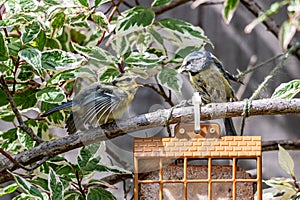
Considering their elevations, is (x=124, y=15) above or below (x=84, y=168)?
above

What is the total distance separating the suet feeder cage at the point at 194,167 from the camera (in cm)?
97

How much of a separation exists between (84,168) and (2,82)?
245 mm

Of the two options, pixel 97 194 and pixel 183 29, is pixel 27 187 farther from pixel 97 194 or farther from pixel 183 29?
pixel 183 29

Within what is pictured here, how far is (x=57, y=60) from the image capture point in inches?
48.4

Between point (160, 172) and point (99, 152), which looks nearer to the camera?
point (160, 172)

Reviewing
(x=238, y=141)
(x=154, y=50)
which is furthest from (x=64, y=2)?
(x=238, y=141)

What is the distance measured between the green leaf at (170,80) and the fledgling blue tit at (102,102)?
5.8 inches

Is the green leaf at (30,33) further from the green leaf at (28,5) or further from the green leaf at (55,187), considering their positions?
the green leaf at (55,187)

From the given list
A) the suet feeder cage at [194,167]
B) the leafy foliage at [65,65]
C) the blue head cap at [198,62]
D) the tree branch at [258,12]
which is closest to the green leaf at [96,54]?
the leafy foliage at [65,65]

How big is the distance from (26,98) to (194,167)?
1.65ft

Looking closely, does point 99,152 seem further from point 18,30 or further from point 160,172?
point 18,30

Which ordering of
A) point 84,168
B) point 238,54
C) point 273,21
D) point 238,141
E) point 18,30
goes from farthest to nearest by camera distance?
point 238,54, point 273,21, point 18,30, point 84,168, point 238,141

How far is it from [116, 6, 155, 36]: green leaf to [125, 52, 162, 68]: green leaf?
0.21 ft

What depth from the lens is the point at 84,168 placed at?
4.06 ft
